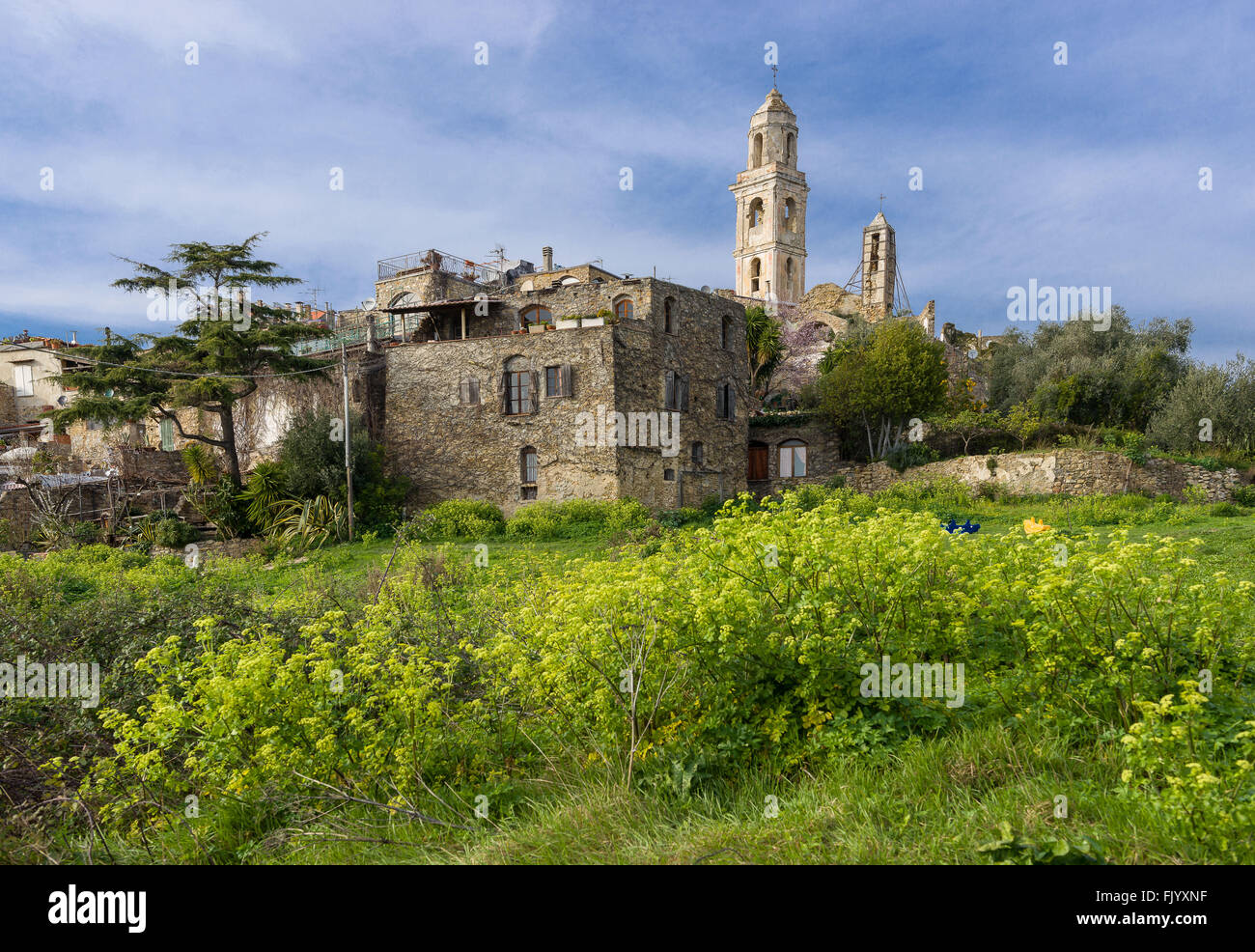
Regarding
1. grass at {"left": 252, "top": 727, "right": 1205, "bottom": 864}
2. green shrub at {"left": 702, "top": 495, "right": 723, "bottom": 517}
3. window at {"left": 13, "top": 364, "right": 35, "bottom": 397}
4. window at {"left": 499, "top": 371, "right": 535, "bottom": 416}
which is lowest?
grass at {"left": 252, "top": 727, "right": 1205, "bottom": 864}

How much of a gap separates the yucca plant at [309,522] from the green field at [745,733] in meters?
14.9

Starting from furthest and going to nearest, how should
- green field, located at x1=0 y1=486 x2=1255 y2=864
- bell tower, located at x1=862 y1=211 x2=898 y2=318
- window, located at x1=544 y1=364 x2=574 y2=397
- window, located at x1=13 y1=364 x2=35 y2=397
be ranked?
bell tower, located at x1=862 y1=211 x2=898 y2=318 → window, located at x1=13 y1=364 x2=35 y2=397 → window, located at x1=544 y1=364 x2=574 y2=397 → green field, located at x1=0 y1=486 x2=1255 y2=864

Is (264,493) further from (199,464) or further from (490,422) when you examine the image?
(490,422)

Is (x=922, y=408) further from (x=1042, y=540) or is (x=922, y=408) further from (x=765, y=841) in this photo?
(x=765, y=841)

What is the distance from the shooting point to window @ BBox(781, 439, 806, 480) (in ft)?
107

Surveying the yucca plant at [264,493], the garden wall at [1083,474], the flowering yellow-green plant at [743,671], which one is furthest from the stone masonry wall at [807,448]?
the flowering yellow-green plant at [743,671]

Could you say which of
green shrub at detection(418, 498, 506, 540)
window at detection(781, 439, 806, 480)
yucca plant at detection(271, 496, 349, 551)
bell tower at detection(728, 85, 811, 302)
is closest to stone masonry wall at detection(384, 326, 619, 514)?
green shrub at detection(418, 498, 506, 540)

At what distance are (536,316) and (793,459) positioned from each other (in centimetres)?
1185

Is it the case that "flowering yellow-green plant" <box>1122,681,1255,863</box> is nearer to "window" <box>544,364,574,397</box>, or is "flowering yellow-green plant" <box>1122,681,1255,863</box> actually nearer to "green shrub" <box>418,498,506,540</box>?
"green shrub" <box>418,498,506,540</box>

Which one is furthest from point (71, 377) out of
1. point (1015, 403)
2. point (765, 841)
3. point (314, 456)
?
point (1015, 403)

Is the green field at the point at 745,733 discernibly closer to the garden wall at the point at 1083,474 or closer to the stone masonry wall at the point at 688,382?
the garden wall at the point at 1083,474

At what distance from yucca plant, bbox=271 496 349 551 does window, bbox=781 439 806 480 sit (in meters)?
17.5

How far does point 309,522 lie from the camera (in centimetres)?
2269

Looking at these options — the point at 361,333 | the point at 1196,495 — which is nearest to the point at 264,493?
the point at 361,333
